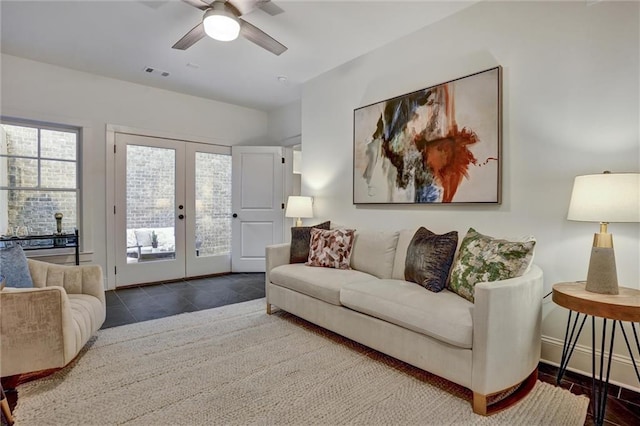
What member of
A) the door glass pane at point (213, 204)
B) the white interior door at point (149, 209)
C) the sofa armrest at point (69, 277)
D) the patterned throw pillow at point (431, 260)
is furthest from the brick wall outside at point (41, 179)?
the patterned throw pillow at point (431, 260)

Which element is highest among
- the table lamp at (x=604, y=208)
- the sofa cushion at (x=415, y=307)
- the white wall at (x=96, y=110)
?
the white wall at (x=96, y=110)

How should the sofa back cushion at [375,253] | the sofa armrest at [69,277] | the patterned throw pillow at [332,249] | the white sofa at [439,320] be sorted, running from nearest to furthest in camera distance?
the white sofa at [439,320], the sofa armrest at [69,277], the sofa back cushion at [375,253], the patterned throw pillow at [332,249]

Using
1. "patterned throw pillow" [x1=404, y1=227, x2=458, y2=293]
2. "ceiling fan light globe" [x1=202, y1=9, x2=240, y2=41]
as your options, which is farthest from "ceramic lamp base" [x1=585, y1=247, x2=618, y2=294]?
"ceiling fan light globe" [x1=202, y1=9, x2=240, y2=41]

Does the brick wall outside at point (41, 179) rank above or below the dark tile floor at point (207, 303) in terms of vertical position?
above

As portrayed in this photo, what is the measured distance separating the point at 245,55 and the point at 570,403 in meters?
3.90

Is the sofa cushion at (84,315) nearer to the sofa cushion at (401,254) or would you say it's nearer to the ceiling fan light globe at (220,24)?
the ceiling fan light globe at (220,24)

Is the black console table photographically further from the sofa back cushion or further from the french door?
the sofa back cushion

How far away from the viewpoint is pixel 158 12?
2746 millimetres

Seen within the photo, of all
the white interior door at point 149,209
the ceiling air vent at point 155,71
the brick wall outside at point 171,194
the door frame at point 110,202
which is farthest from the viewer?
the brick wall outside at point 171,194

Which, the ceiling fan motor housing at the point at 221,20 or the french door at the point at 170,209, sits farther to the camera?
the french door at the point at 170,209

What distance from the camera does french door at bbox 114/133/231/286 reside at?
172 inches

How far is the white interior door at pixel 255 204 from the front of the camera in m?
5.21

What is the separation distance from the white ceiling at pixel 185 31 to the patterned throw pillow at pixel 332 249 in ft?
6.23

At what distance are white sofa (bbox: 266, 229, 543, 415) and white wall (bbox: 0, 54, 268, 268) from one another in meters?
3.00
